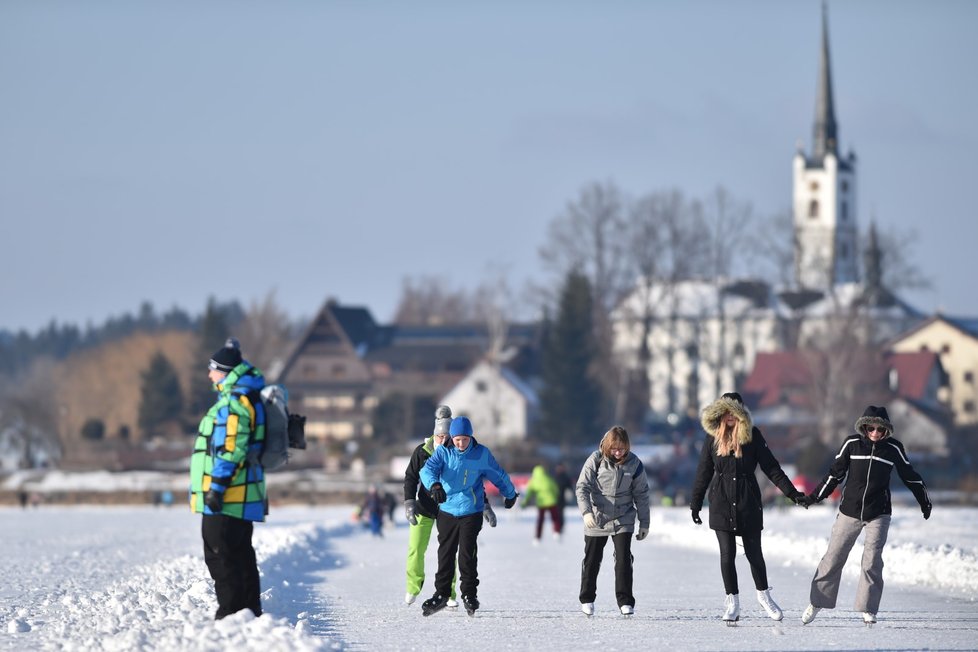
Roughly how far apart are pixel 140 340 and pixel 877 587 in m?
118

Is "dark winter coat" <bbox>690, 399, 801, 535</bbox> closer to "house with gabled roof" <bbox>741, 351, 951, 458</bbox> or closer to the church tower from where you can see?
"house with gabled roof" <bbox>741, 351, 951, 458</bbox>

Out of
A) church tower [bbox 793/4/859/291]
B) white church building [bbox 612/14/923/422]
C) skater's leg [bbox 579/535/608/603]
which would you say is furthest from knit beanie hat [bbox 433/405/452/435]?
church tower [bbox 793/4/859/291]

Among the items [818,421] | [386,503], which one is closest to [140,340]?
[818,421]

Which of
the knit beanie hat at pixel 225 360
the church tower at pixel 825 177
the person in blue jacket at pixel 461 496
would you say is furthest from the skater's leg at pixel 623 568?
the church tower at pixel 825 177

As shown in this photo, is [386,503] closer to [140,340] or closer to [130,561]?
[130,561]

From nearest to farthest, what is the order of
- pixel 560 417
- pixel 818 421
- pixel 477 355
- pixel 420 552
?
pixel 420 552, pixel 818 421, pixel 560 417, pixel 477 355

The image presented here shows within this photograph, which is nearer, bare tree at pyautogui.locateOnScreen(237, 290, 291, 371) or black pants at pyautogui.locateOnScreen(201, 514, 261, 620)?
black pants at pyautogui.locateOnScreen(201, 514, 261, 620)

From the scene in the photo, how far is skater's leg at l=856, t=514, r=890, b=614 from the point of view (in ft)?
42.8

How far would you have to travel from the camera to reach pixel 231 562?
37.8 feet

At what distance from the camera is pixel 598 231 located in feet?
289

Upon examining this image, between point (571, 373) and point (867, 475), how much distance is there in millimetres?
72652

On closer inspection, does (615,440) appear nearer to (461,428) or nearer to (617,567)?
(617,567)

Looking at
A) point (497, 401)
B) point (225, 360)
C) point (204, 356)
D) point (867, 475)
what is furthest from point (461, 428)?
point (204, 356)

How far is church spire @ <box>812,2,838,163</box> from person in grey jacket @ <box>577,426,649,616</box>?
4599 inches
